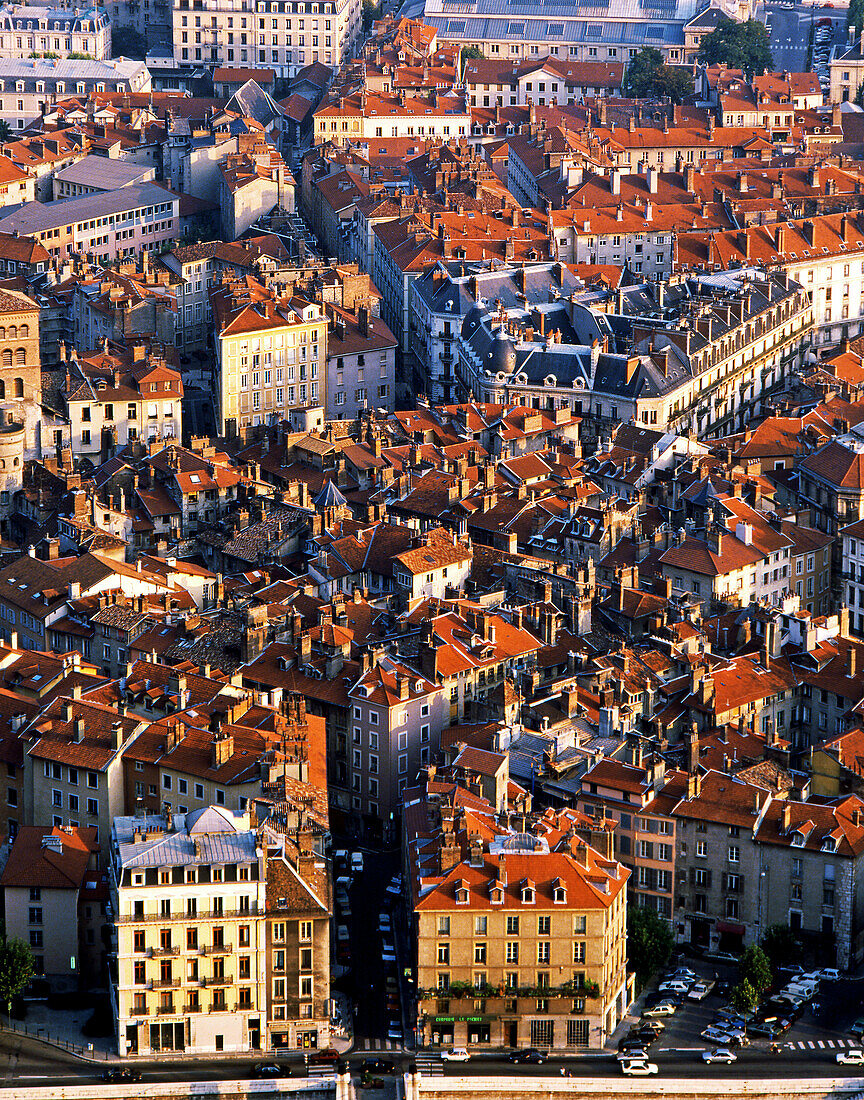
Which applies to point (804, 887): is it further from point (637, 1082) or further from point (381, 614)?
point (381, 614)

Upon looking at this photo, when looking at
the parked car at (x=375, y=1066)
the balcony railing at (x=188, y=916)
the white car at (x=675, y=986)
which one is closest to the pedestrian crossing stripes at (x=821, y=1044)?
the white car at (x=675, y=986)

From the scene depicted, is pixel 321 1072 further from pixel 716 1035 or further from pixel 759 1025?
pixel 759 1025

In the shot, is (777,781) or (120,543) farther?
(120,543)

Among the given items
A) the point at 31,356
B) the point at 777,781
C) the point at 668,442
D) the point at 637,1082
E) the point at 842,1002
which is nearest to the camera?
the point at 637,1082

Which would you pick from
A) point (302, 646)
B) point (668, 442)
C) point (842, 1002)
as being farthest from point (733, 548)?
point (842, 1002)

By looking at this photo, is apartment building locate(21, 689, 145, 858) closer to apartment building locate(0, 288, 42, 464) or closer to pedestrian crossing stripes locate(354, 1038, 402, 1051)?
pedestrian crossing stripes locate(354, 1038, 402, 1051)

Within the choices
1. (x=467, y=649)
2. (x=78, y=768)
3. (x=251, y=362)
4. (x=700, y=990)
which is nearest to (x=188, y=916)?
(x=78, y=768)
